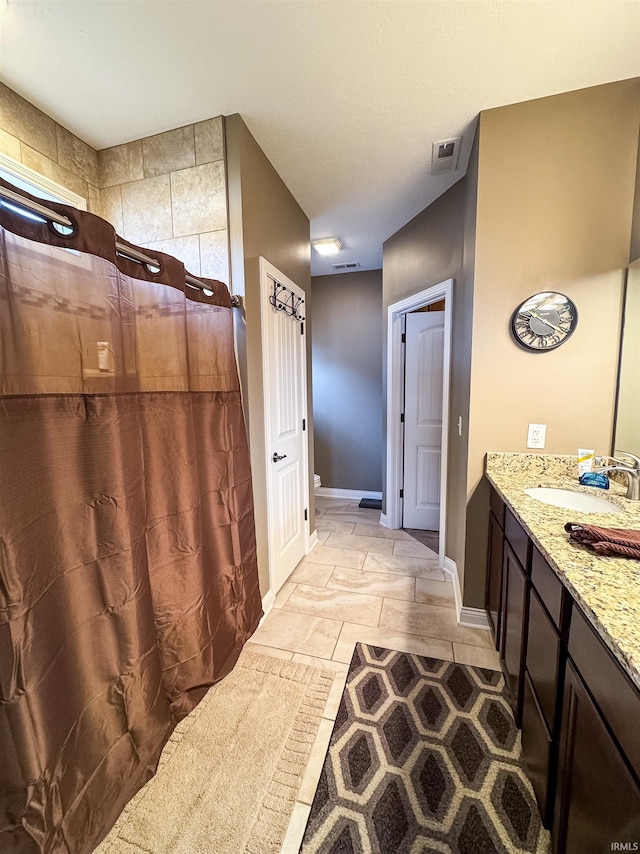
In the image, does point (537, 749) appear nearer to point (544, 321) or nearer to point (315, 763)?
point (315, 763)

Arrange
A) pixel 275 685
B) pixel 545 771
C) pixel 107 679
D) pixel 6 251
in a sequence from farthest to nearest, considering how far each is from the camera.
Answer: pixel 275 685, pixel 107 679, pixel 545 771, pixel 6 251

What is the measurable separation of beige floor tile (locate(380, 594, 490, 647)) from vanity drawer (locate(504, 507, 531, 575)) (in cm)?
79

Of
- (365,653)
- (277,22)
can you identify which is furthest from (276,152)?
(365,653)

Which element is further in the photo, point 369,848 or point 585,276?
point 585,276

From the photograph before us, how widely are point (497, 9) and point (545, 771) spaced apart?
2523mm

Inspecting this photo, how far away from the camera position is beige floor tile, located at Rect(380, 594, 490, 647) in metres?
1.87

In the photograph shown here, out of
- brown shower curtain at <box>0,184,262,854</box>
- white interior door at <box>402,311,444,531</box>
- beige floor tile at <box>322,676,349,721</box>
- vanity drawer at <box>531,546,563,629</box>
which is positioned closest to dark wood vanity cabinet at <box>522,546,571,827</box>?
vanity drawer at <box>531,546,563,629</box>

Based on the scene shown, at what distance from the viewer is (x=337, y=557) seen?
2758 mm

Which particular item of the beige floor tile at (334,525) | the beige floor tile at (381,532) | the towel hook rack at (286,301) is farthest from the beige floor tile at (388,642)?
the towel hook rack at (286,301)

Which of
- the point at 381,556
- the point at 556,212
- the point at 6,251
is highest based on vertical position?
the point at 556,212

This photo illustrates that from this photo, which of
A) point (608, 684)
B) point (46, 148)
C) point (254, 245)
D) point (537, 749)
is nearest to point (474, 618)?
point (537, 749)

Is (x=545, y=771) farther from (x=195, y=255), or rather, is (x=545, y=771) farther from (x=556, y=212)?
(x=195, y=255)

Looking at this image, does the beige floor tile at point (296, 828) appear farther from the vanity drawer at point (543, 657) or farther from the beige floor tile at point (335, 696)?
the vanity drawer at point (543, 657)

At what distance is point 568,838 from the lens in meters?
0.84
